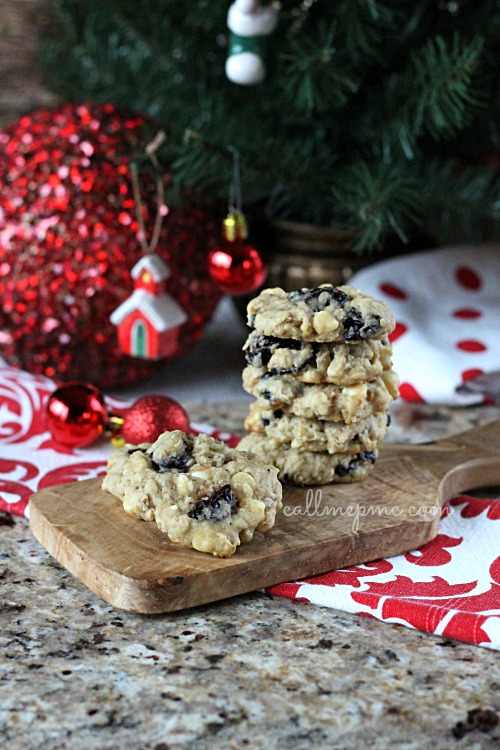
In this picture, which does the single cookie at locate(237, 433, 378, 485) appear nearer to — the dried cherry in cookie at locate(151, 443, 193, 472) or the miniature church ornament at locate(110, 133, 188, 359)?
the dried cherry in cookie at locate(151, 443, 193, 472)

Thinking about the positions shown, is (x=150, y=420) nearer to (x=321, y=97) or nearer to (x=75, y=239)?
(x=75, y=239)

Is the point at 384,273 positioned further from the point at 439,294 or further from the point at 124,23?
the point at 124,23

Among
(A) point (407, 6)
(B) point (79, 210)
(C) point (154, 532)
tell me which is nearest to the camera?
(C) point (154, 532)

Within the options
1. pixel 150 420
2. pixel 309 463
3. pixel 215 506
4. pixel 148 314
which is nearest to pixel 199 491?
pixel 215 506

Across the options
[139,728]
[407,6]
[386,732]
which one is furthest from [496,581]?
[407,6]

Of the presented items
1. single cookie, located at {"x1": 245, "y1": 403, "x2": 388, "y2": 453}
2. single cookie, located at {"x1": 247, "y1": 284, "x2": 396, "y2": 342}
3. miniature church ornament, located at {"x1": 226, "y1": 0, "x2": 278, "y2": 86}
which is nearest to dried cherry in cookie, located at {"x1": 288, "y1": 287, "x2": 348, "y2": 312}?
single cookie, located at {"x1": 247, "y1": 284, "x2": 396, "y2": 342}

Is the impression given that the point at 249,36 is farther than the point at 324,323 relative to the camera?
Yes

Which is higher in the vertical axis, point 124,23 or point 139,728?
point 124,23

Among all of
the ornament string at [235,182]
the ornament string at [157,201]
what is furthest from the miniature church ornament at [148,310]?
the ornament string at [235,182]
